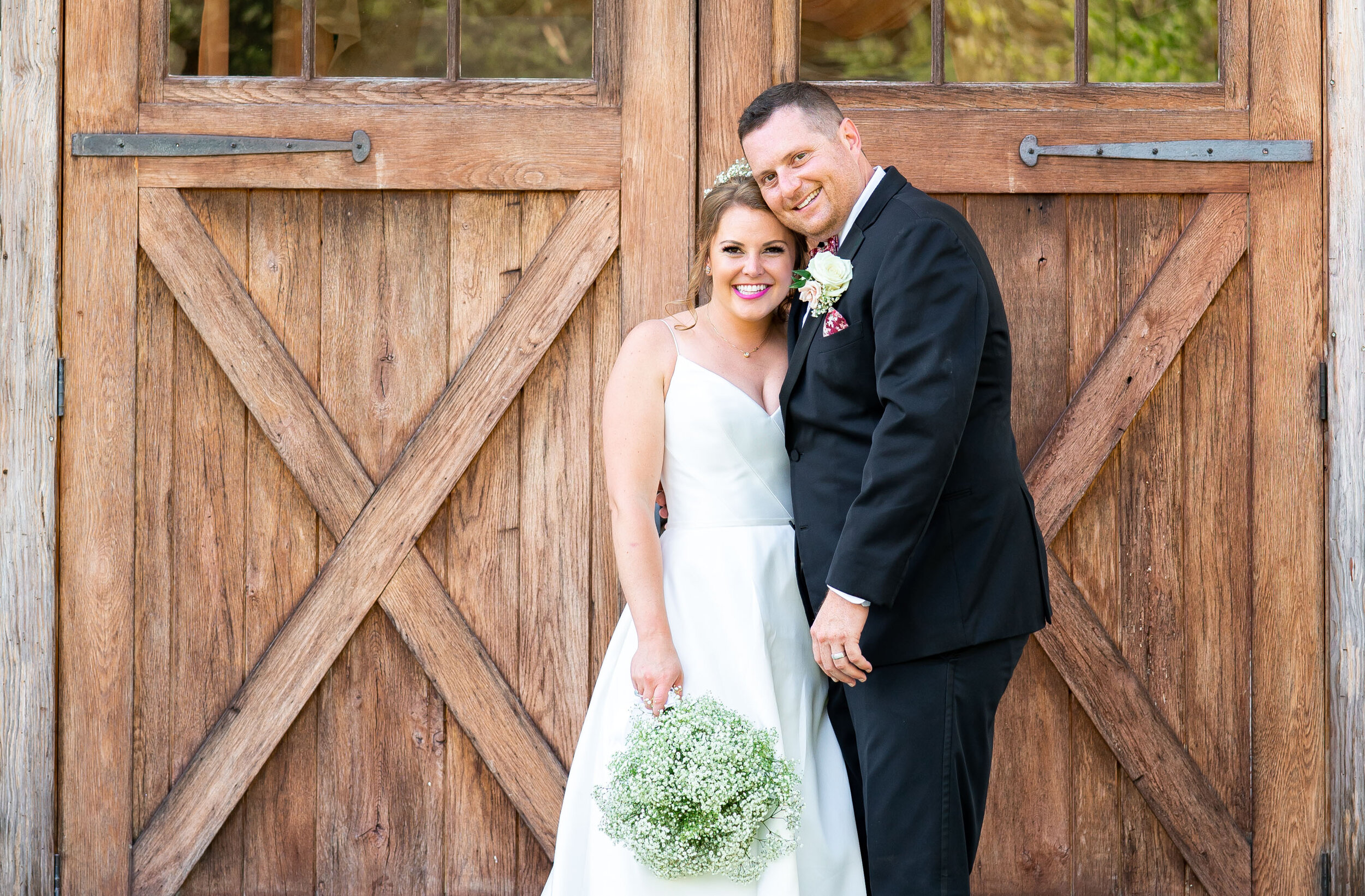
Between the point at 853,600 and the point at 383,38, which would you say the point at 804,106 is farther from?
the point at 383,38

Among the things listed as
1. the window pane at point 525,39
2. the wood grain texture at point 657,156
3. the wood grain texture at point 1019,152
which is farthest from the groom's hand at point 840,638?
the window pane at point 525,39

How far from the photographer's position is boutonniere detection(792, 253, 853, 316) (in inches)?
94.6

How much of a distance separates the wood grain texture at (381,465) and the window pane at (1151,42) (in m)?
2.00

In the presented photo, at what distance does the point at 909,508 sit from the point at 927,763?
1.82 feet

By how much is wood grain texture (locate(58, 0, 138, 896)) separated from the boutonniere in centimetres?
198

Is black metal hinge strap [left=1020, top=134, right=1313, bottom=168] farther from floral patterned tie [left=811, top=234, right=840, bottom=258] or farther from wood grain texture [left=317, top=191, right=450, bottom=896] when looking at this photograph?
wood grain texture [left=317, top=191, right=450, bottom=896]

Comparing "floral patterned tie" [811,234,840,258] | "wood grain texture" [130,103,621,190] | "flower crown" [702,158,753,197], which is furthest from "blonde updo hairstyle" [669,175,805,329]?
"wood grain texture" [130,103,621,190]

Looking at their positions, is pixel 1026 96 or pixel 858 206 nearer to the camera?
pixel 858 206

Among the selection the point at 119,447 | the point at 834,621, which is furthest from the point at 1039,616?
the point at 119,447

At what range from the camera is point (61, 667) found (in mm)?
3125

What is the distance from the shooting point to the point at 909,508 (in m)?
2.24

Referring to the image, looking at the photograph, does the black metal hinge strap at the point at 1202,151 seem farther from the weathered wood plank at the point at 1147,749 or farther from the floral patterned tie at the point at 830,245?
the weathered wood plank at the point at 1147,749

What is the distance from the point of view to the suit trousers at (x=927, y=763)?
91.1 inches

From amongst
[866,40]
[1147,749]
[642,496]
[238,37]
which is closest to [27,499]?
[238,37]
